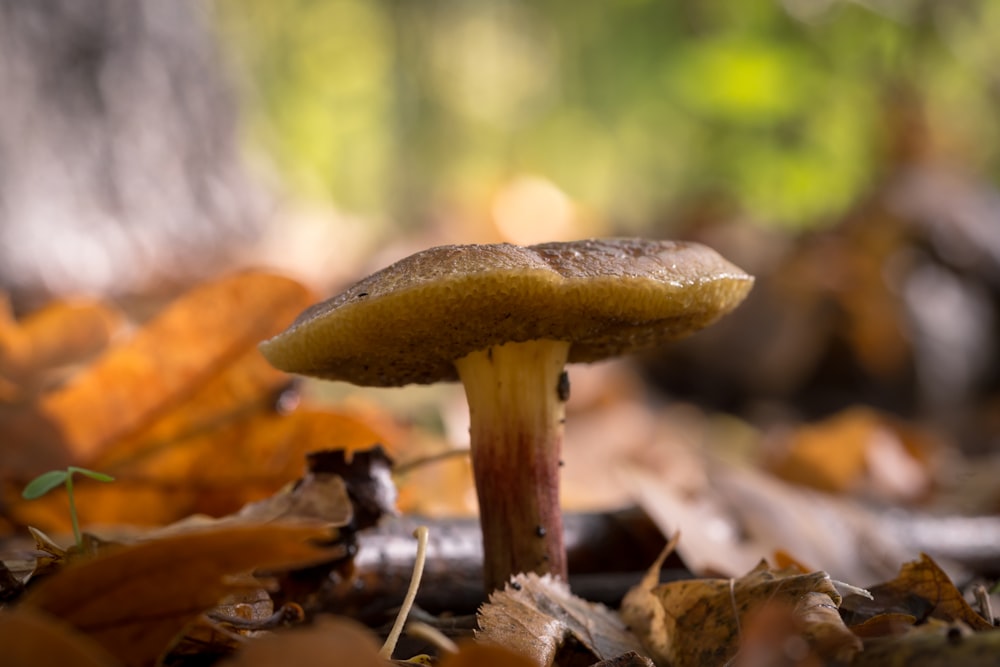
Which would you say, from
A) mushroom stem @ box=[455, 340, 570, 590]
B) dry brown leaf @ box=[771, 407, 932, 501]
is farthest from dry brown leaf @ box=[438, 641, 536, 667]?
dry brown leaf @ box=[771, 407, 932, 501]

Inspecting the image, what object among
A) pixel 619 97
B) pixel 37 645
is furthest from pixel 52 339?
pixel 619 97

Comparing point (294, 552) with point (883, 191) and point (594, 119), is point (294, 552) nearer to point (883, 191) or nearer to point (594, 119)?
point (883, 191)

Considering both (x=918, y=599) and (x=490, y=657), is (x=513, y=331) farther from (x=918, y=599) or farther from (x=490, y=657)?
(x=918, y=599)

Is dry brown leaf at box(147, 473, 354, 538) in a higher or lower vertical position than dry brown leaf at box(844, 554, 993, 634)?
higher

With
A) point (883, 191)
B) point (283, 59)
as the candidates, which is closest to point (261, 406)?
point (883, 191)

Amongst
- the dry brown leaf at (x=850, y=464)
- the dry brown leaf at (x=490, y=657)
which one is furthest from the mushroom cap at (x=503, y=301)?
the dry brown leaf at (x=850, y=464)

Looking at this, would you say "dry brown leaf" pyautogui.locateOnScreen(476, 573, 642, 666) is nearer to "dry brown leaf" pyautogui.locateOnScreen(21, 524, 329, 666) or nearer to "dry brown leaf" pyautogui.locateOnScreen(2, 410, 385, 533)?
"dry brown leaf" pyautogui.locateOnScreen(21, 524, 329, 666)
